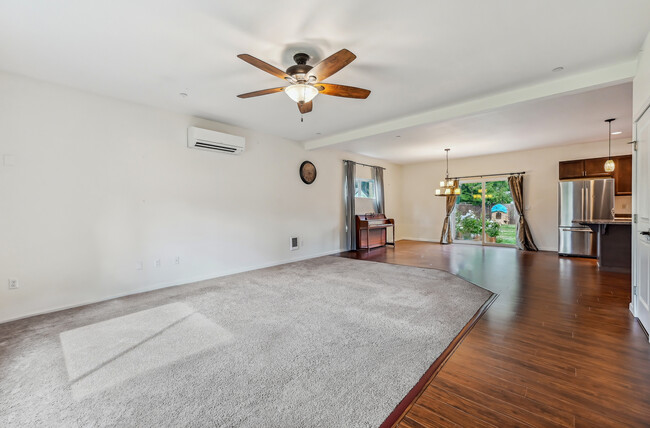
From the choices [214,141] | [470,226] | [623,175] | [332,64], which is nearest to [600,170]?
[623,175]

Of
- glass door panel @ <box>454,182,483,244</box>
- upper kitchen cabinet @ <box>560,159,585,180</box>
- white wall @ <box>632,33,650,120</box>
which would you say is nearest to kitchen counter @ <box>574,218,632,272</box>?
upper kitchen cabinet @ <box>560,159,585,180</box>

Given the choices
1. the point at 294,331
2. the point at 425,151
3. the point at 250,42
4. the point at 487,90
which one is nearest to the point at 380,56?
the point at 250,42

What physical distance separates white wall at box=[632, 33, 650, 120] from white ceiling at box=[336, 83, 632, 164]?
1.96 ft

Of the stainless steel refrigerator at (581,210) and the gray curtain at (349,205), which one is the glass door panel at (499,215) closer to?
Result: the stainless steel refrigerator at (581,210)

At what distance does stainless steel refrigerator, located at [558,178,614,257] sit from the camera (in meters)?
5.65

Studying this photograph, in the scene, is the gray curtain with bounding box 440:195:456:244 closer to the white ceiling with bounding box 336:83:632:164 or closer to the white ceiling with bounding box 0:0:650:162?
the white ceiling with bounding box 336:83:632:164

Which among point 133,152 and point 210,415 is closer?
point 210,415

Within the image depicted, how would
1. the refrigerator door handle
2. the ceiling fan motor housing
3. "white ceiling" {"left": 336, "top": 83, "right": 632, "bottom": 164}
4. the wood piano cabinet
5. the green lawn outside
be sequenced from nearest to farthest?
the ceiling fan motor housing, "white ceiling" {"left": 336, "top": 83, "right": 632, "bottom": 164}, the refrigerator door handle, the wood piano cabinet, the green lawn outside

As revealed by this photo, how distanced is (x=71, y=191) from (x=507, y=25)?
4798 mm

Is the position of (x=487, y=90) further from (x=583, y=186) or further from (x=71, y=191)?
(x=71, y=191)

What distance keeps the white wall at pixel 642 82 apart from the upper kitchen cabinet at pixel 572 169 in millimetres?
4162

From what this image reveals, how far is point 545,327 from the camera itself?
255cm

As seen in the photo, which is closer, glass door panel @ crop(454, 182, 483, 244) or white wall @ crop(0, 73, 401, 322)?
white wall @ crop(0, 73, 401, 322)

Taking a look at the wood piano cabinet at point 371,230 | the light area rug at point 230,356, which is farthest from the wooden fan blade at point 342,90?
the wood piano cabinet at point 371,230
